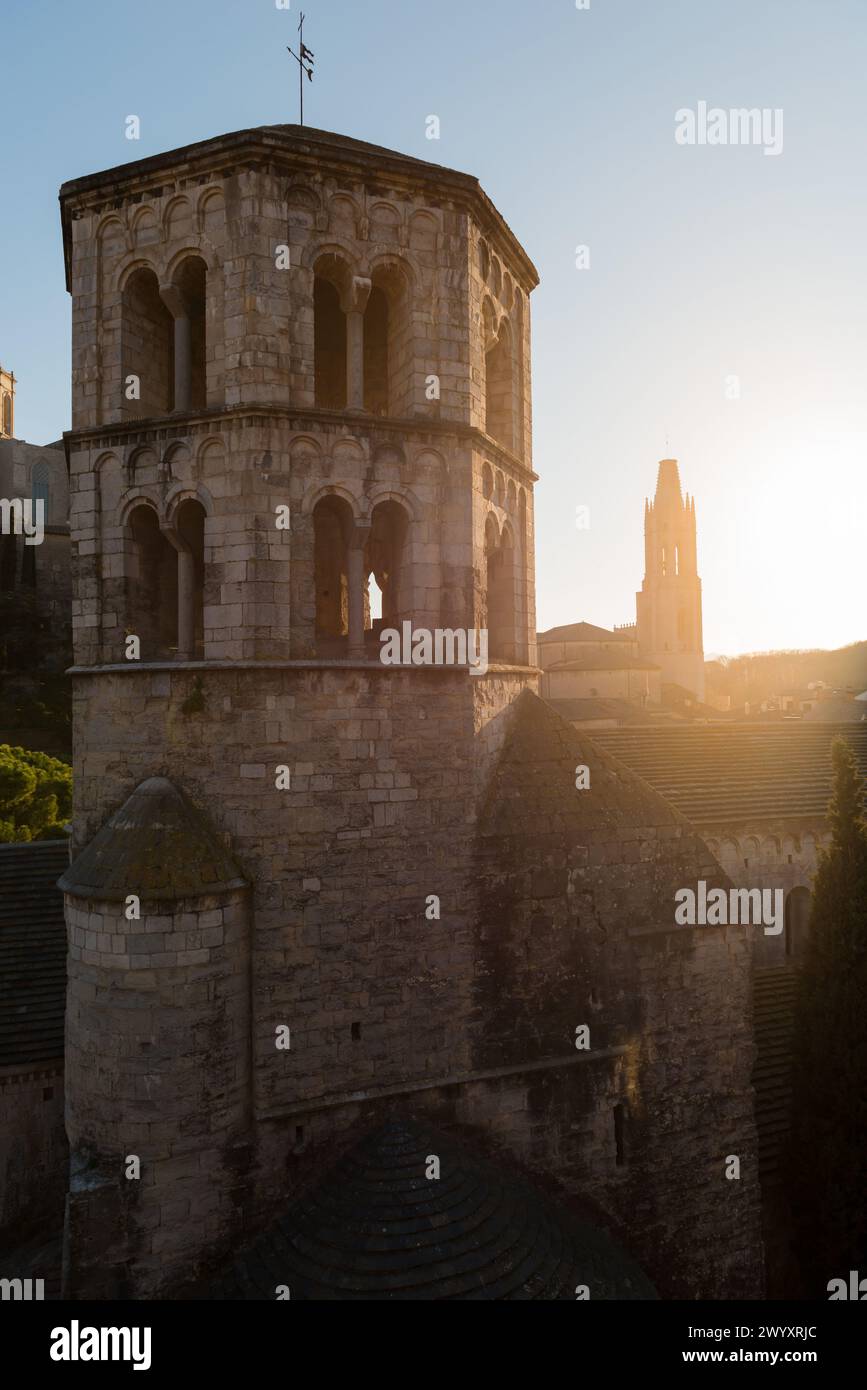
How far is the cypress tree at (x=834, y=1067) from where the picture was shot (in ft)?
37.7

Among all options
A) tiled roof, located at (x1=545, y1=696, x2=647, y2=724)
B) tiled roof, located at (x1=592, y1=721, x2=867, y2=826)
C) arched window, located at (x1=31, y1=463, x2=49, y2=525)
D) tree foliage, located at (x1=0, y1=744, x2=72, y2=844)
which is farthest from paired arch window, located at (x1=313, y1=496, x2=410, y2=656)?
arched window, located at (x1=31, y1=463, x2=49, y2=525)

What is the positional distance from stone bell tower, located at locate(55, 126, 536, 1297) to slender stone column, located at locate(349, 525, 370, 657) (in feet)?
0.09

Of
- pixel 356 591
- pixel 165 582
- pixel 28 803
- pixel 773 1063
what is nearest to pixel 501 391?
pixel 356 591

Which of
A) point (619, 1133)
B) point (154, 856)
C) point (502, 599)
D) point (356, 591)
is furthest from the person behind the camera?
point (502, 599)

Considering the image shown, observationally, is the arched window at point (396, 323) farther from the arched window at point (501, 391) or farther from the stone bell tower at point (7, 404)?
the stone bell tower at point (7, 404)

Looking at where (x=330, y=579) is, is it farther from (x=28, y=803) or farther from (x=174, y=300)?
(x=28, y=803)

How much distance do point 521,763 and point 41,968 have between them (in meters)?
10.1

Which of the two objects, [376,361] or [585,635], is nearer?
[376,361]

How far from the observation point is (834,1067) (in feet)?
40.5

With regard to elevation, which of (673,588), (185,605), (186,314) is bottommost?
(185,605)

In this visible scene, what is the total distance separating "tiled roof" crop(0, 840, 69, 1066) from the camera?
13195 mm

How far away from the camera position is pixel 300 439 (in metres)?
9.05

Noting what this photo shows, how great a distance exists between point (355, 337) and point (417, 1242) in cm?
1025

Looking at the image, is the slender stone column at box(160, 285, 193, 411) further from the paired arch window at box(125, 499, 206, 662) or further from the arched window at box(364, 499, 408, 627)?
the arched window at box(364, 499, 408, 627)
